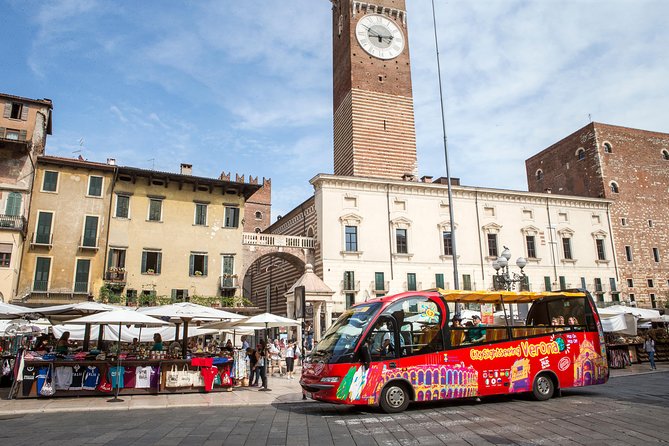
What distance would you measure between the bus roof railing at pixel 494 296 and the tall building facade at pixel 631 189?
3274 centimetres

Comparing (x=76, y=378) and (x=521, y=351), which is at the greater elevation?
(x=521, y=351)

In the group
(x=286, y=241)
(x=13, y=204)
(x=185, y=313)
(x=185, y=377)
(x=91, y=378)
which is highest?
(x=13, y=204)

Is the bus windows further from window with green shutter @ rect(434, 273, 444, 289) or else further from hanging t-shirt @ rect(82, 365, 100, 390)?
window with green shutter @ rect(434, 273, 444, 289)

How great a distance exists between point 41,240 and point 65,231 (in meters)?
1.26

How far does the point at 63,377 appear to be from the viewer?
13844 millimetres

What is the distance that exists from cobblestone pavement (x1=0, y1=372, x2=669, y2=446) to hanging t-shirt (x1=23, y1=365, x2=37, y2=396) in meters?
2.81

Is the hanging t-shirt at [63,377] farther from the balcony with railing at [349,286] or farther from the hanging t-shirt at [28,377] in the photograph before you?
the balcony with railing at [349,286]

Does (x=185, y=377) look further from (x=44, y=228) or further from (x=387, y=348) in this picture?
(x=44, y=228)

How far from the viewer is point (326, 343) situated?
11.7 meters

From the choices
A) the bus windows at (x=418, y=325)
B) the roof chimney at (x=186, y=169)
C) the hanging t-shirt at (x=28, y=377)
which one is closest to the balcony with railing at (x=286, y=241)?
the roof chimney at (x=186, y=169)

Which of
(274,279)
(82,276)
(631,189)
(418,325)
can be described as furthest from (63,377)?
(631,189)

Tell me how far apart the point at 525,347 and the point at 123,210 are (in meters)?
24.6

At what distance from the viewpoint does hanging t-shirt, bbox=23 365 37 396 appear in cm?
1349

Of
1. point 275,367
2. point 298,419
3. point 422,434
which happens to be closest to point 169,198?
point 275,367
